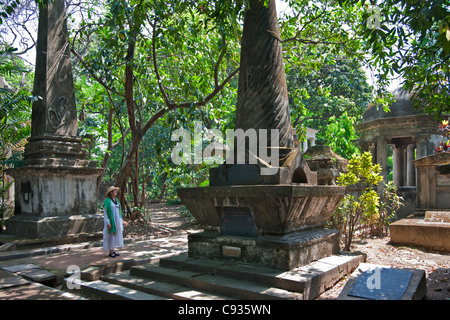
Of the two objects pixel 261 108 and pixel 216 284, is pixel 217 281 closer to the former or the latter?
pixel 216 284

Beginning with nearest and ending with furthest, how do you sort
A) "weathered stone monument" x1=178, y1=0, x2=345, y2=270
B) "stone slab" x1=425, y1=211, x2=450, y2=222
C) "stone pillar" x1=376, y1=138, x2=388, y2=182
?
"weathered stone monument" x1=178, y1=0, x2=345, y2=270
"stone slab" x1=425, y1=211, x2=450, y2=222
"stone pillar" x1=376, y1=138, x2=388, y2=182

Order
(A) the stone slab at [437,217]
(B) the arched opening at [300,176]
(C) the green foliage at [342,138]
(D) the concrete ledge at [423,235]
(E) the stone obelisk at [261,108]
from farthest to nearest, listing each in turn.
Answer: (C) the green foliage at [342,138], (A) the stone slab at [437,217], (D) the concrete ledge at [423,235], (B) the arched opening at [300,176], (E) the stone obelisk at [261,108]

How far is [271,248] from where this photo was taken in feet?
14.6

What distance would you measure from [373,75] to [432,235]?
427 centimetres

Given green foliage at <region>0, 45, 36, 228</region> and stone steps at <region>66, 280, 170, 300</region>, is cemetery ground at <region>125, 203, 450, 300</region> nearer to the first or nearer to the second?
stone steps at <region>66, 280, 170, 300</region>

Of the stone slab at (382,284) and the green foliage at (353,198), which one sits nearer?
the stone slab at (382,284)

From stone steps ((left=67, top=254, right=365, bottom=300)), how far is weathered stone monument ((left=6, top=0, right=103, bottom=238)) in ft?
12.2

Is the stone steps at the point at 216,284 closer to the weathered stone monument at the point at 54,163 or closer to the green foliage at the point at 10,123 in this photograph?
the weathered stone monument at the point at 54,163

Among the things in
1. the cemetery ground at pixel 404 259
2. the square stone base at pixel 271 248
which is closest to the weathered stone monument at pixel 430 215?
the cemetery ground at pixel 404 259

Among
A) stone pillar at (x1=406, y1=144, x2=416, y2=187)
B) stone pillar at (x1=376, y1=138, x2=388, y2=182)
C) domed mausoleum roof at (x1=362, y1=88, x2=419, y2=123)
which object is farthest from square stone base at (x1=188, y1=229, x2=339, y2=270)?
stone pillar at (x1=406, y1=144, x2=416, y2=187)

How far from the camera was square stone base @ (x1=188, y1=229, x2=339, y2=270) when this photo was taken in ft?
14.4

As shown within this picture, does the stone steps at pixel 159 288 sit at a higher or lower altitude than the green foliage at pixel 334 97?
lower

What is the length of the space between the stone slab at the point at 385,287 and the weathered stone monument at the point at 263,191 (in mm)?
655

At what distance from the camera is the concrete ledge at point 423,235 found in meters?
7.47
